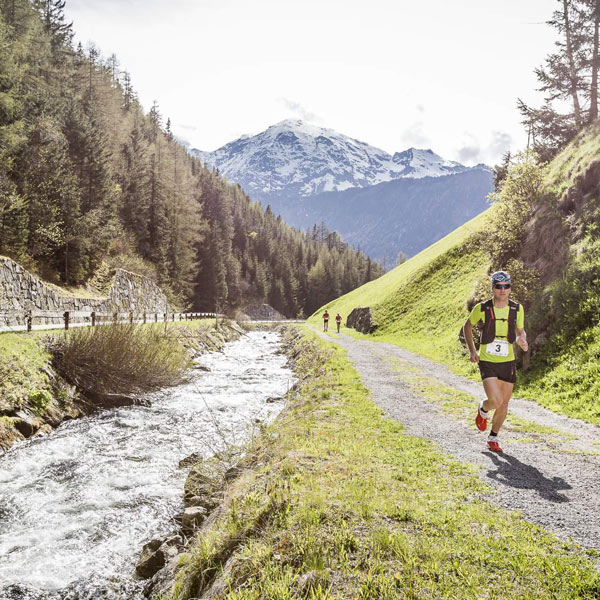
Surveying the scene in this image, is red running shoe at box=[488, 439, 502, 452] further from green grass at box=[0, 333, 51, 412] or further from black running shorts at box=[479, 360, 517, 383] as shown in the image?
green grass at box=[0, 333, 51, 412]

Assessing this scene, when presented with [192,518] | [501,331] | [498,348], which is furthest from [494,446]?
[192,518]

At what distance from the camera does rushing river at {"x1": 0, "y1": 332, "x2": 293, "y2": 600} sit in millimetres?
6012

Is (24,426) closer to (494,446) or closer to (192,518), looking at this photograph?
(192,518)

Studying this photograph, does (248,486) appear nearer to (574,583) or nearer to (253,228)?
(574,583)

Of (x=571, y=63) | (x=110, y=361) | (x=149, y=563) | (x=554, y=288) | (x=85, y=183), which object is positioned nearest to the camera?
(x=149, y=563)

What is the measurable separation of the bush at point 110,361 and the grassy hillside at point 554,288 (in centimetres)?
1390

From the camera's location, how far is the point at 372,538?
415 cm

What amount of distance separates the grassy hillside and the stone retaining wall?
63.8 feet

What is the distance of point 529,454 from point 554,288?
1051 centimetres

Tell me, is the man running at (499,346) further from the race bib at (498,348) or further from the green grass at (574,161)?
the green grass at (574,161)

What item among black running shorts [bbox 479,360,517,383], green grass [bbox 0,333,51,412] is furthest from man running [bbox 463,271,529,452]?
green grass [bbox 0,333,51,412]

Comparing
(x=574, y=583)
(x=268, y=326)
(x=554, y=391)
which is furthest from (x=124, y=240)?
(x=574, y=583)

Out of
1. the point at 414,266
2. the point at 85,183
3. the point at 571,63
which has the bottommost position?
the point at 414,266

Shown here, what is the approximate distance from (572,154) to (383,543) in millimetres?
26848
